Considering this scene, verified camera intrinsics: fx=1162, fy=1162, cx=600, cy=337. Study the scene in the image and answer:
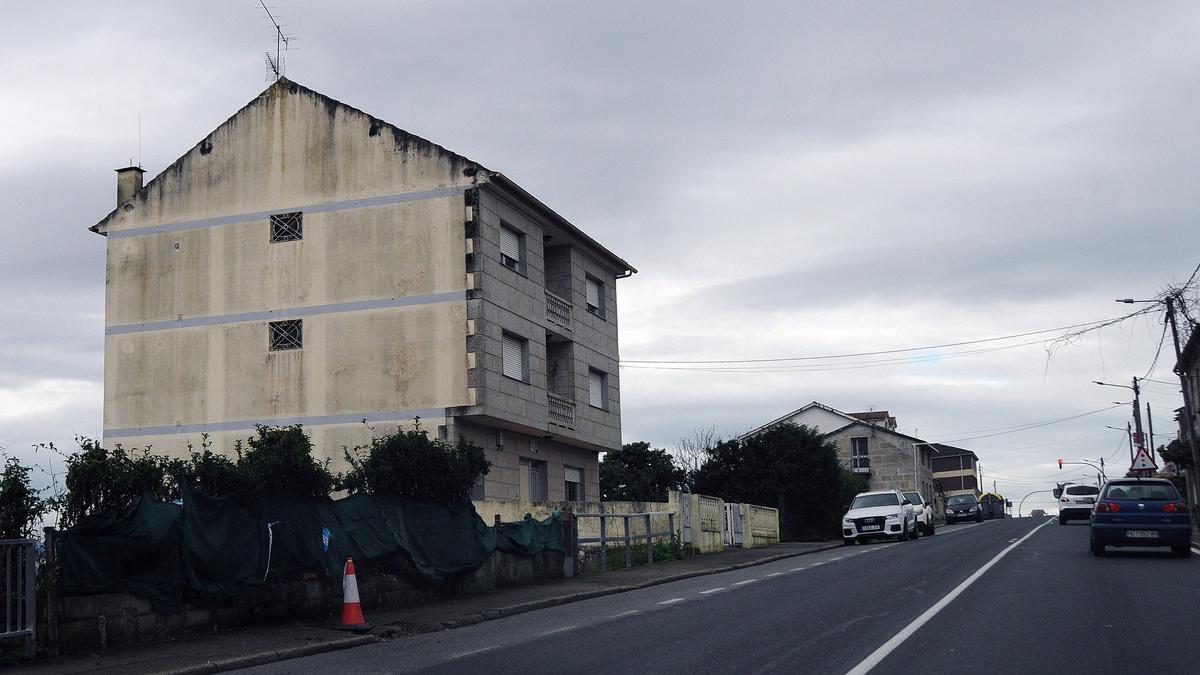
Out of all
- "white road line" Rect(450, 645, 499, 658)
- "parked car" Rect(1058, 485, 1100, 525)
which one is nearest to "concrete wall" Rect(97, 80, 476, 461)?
"white road line" Rect(450, 645, 499, 658)

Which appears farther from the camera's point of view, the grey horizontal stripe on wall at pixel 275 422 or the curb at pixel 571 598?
the grey horizontal stripe on wall at pixel 275 422

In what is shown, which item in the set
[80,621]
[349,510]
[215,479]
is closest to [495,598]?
[349,510]

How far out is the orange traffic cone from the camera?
1408 centimetres

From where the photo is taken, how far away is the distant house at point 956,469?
137 m

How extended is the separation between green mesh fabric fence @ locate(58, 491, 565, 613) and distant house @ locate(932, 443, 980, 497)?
125580 mm

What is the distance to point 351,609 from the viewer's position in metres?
14.2

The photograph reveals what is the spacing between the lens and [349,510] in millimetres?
16750

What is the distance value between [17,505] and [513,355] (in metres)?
19.5

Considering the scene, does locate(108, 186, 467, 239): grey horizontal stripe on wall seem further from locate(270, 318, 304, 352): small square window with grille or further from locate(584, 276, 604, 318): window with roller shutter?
locate(584, 276, 604, 318): window with roller shutter

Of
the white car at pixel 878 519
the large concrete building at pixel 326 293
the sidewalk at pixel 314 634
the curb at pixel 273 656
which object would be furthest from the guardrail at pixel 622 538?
the curb at pixel 273 656

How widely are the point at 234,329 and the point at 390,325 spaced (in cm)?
444

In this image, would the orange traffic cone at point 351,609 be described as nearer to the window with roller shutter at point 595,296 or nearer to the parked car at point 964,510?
the window with roller shutter at point 595,296

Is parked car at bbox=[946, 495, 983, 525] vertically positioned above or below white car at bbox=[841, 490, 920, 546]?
below

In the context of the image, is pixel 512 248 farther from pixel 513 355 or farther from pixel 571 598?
pixel 571 598
